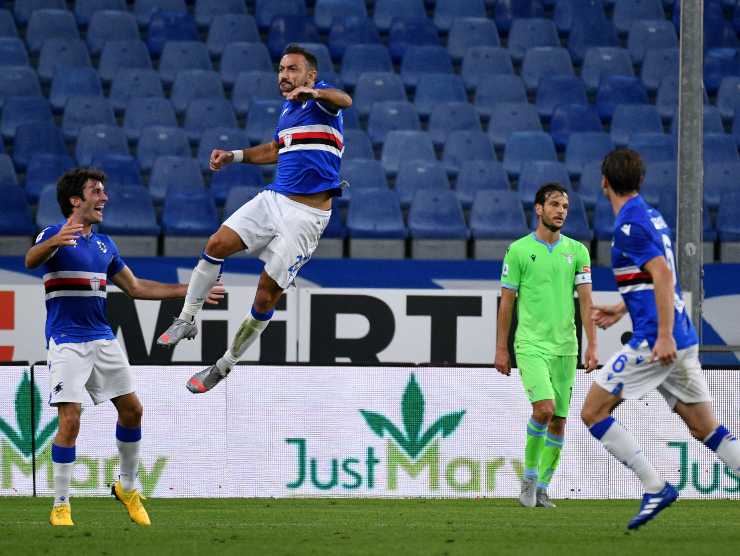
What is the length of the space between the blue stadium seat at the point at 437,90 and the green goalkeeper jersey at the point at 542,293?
7186mm

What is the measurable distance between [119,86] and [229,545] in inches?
404

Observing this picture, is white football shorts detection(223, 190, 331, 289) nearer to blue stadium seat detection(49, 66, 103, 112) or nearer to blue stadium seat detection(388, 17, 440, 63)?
blue stadium seat detection(49, 66, 103, 112)

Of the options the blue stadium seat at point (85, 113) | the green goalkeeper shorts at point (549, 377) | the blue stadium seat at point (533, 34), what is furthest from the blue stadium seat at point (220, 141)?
the green goalkeeper shorts at point (549, 377)

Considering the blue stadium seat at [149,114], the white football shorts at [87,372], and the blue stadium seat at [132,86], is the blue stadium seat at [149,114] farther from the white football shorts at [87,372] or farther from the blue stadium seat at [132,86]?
the white football shorts at [87,372]

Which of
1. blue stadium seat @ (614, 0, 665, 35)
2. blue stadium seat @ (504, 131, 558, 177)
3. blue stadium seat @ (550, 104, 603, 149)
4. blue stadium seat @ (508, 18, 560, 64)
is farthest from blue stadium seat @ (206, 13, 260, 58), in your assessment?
blue stadium seat @ (614, 0, 665, 35)

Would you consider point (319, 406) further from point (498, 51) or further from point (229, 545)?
point (498, 51)

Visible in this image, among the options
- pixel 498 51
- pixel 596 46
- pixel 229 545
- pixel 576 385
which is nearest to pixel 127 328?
pixel 576 385

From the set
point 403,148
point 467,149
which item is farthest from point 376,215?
point 467,149

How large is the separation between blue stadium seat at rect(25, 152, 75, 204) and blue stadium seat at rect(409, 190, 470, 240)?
12.8ft

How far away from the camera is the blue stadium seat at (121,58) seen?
1691 cm

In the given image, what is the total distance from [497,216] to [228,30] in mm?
5026

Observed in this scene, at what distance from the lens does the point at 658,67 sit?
58.8 ft

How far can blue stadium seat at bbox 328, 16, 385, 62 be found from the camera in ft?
57.9

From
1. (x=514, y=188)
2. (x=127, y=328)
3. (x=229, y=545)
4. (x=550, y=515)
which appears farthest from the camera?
(x=514, y=188)
